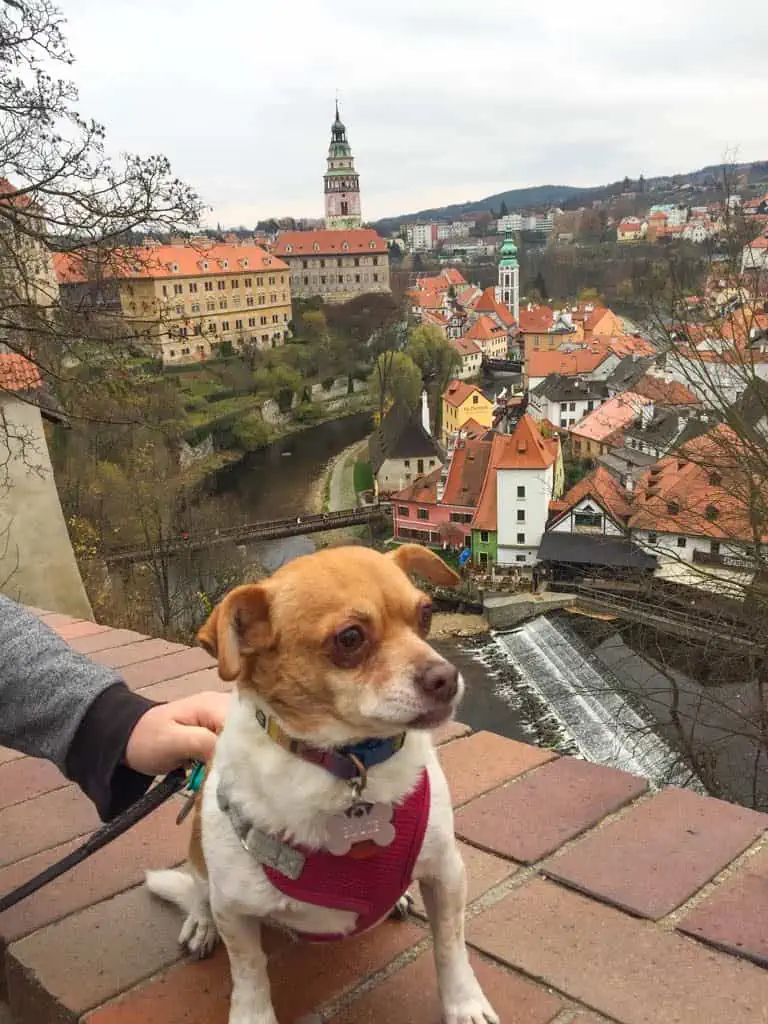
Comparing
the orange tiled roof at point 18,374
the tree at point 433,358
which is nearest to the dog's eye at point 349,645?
the orange tiled roof at point 18,374

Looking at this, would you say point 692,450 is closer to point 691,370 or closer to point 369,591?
point 691,370

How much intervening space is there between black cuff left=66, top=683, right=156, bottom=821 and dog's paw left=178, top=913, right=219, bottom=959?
0.31 m

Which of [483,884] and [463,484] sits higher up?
[483,884]

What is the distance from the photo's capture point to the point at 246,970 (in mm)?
1309

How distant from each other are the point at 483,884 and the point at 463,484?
92.8ft

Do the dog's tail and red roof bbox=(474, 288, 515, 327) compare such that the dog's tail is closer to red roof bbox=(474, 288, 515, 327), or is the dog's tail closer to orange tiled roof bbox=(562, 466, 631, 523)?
orange tiled roof bbox=(562, 466, 631, 523)

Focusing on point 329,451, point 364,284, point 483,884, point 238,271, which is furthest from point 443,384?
point 483,884

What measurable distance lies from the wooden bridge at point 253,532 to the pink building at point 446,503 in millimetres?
1402

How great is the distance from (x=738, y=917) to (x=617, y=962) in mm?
268

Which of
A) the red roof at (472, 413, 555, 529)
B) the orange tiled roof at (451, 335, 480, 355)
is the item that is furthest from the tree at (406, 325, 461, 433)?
the red roof at (472, 413, 555, 529)

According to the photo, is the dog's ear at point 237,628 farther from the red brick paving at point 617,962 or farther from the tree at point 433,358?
the tree at point 433,358

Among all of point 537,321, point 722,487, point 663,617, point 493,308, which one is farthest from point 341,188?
point 722,487

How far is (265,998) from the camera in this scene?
1.32m

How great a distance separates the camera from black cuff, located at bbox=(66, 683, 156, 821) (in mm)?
1368
